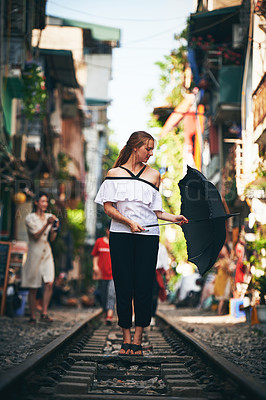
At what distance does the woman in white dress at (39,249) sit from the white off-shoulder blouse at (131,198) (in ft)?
13.1

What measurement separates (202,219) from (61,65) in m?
20.9

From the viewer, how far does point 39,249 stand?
9328 mm

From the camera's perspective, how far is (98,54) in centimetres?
4122

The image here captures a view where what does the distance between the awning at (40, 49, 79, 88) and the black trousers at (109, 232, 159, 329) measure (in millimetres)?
19197

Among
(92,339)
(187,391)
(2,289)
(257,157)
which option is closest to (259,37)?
(257,157)

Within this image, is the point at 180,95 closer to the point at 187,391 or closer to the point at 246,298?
the point at 246,298

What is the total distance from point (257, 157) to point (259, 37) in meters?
2.95

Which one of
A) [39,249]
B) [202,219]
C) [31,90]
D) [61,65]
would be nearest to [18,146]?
[31,90]

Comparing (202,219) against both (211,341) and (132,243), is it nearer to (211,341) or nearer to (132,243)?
(132,243)

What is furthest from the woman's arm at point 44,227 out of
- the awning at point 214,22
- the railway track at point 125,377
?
the awning at point 214,22

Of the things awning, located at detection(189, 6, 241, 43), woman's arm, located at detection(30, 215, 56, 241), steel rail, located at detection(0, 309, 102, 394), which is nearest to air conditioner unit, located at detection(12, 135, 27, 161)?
awning, located at detection(189, 6, 241, 43)

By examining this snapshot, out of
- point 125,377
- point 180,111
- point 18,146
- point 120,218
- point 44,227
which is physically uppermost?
point 180,111

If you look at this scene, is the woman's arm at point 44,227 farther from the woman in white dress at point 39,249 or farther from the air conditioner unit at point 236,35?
the air conditioner unit at point 236,35

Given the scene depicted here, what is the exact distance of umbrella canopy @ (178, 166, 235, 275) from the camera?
5156mm
